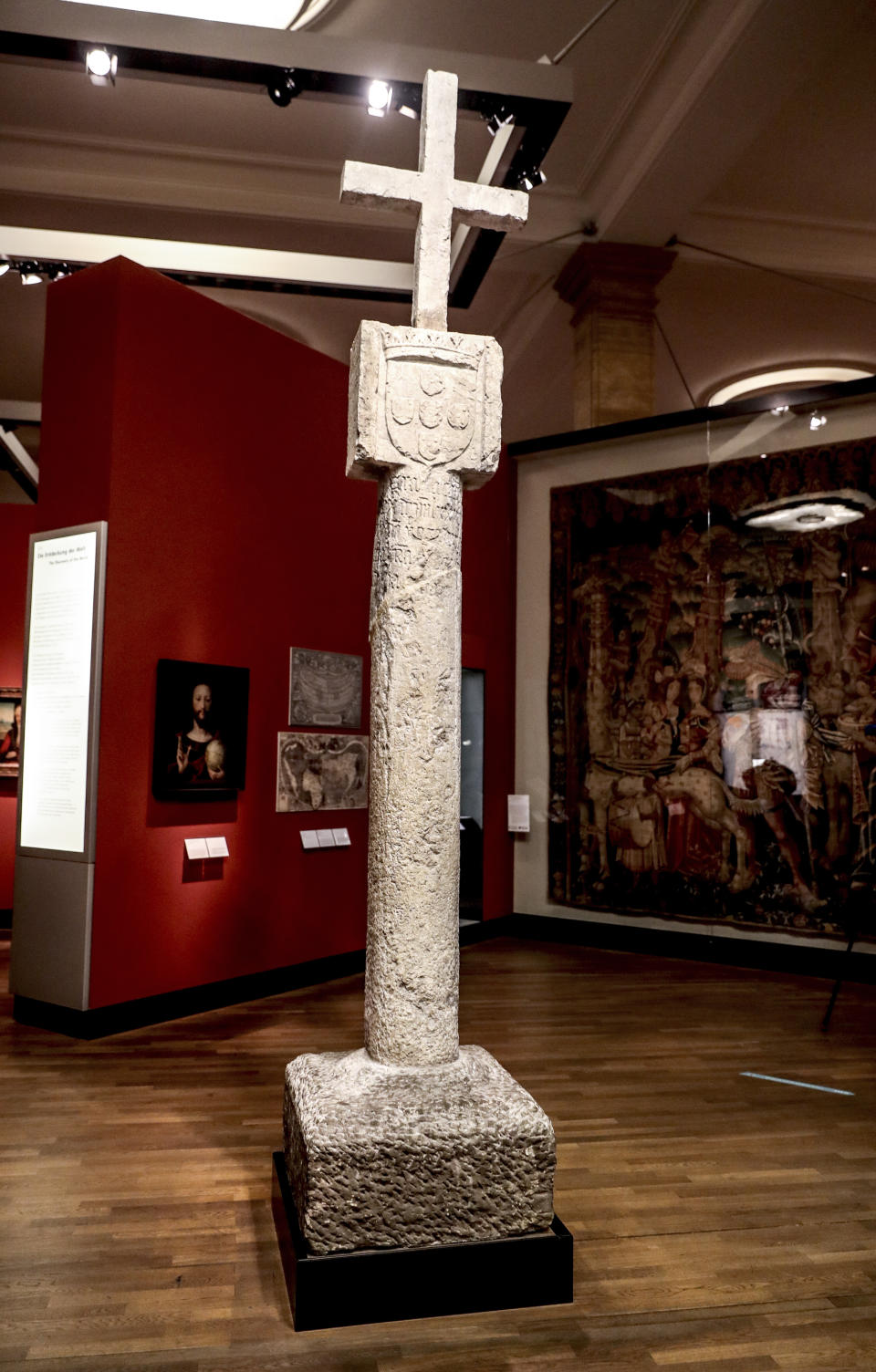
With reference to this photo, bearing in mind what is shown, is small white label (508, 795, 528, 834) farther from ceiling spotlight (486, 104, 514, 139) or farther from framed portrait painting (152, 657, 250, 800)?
ceiling spotlight (486, 104, 514, 139)

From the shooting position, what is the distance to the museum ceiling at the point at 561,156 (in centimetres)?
727

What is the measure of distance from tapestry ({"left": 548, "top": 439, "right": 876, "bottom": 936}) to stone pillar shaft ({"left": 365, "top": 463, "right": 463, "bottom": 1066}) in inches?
200

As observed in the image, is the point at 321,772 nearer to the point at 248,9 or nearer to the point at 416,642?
the point at 416,642

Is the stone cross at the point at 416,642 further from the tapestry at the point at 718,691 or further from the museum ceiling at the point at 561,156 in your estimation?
the tapestry at the point at 718,691

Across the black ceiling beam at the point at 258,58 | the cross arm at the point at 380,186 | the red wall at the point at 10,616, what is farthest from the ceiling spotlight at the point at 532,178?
the red wall at the point at 10,616

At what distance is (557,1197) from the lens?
3639mm

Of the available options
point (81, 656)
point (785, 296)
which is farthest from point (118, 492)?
point (785, 296)

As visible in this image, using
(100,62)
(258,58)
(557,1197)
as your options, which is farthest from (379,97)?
(557,1197)

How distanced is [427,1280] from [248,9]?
26.6 ft

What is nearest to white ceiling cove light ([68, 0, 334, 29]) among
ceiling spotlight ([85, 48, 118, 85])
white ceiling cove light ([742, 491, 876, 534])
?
ceiling spotlight ([85, 48, 118, 85])

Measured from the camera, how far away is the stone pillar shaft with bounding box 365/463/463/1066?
3232mm

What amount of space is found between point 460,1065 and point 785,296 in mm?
10612

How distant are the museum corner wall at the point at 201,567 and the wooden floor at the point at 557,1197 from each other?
66 centimetres

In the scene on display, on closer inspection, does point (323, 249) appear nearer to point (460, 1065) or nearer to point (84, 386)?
point (84, 386)
